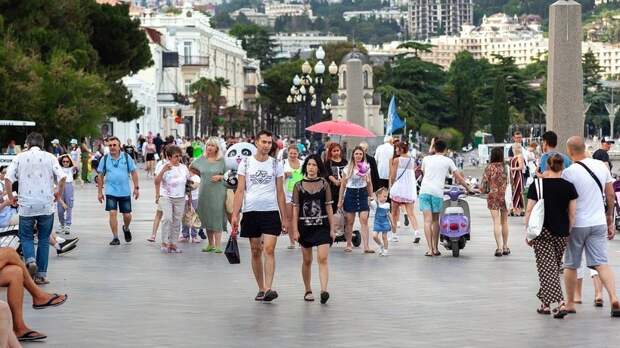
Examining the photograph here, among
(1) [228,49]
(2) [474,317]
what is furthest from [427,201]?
(1) [228,49]

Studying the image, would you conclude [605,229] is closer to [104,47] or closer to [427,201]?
[427,201]

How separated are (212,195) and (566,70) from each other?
23.1 feet

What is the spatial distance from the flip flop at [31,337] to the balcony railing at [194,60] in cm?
10801

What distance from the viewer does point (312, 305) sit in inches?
610

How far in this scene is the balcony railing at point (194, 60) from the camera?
399 ft

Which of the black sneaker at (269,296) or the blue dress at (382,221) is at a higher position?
the blue dress at (382,221)

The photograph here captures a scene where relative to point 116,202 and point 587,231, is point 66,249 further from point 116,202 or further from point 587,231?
point 587,231

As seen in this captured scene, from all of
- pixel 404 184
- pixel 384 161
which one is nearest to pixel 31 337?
pixel 404 184

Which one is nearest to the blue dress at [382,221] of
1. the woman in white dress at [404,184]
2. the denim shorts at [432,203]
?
the denim shorts at [432,203]

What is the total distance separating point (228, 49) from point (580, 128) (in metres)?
124

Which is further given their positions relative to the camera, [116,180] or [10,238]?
[116,180]

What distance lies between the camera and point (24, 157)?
1770cm

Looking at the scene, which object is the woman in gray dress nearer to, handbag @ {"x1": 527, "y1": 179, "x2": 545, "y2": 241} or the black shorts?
the black shorts

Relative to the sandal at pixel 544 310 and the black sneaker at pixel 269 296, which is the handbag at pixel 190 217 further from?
the sandal at pixel 544 310
